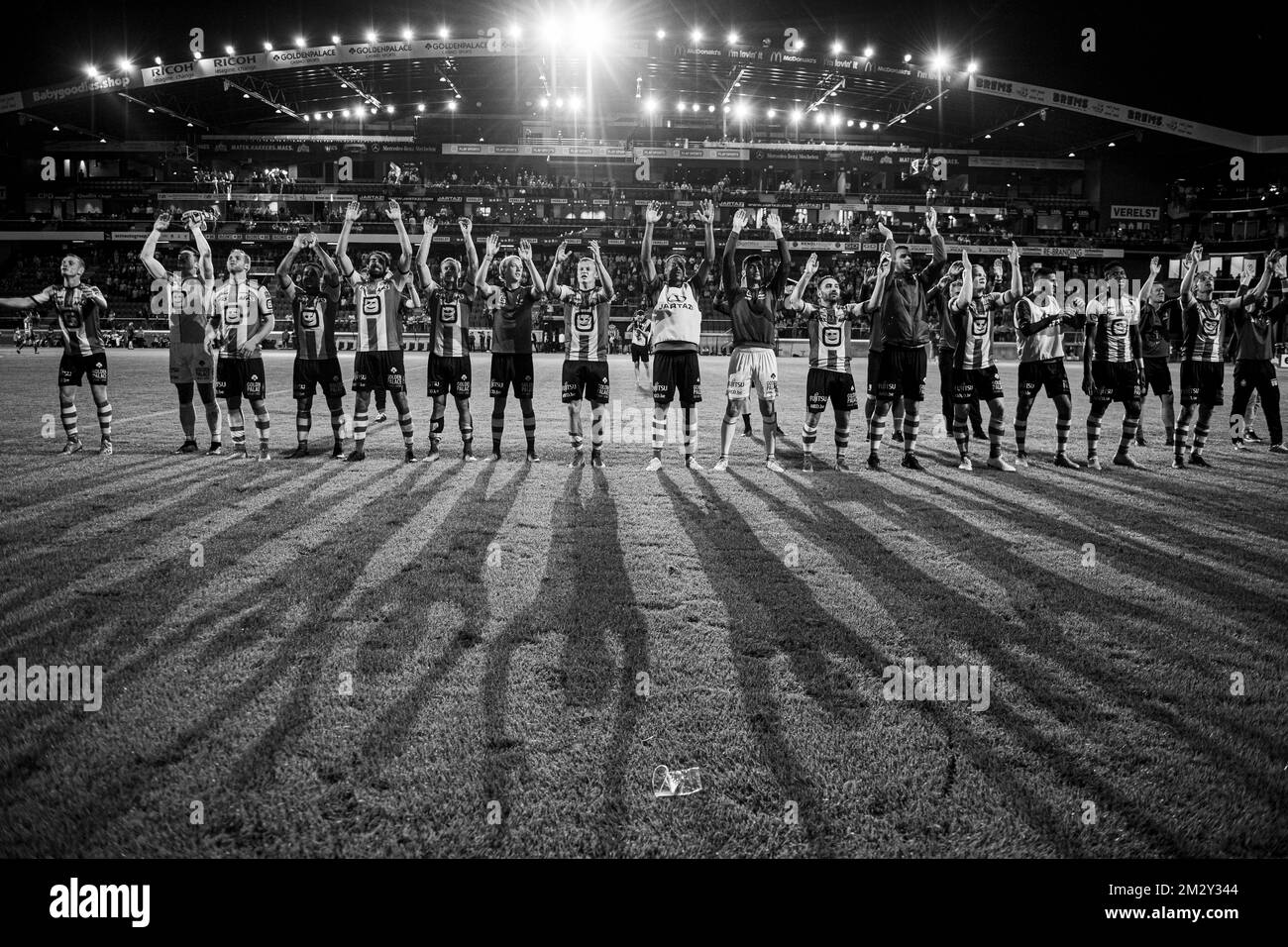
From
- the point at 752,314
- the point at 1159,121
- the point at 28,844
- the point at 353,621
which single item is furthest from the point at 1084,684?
the point at 1159,121

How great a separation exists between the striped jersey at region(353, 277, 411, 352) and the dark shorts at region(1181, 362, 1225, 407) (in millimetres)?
11668

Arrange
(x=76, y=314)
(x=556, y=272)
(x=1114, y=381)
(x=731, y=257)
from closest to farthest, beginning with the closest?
(x=731, y=257) < (x=556, y=272) < (x=76, y=314) < (x=1114, y=381)

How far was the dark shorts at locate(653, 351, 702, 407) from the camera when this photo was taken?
10203 mm

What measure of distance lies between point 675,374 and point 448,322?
3312 mm

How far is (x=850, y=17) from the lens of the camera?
142ft

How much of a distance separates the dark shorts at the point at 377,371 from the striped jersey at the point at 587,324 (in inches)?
97.2

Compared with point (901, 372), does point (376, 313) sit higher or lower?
higher

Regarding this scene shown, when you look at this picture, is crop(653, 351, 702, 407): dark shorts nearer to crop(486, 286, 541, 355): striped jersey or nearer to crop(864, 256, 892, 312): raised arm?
crop(486, 286, 541, 355): striped jersey

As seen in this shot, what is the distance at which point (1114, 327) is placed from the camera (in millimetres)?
11180

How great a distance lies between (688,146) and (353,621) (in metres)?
57.4

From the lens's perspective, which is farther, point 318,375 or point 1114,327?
point 1114,327

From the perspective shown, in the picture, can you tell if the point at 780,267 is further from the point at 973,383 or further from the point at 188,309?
the point at 188,309

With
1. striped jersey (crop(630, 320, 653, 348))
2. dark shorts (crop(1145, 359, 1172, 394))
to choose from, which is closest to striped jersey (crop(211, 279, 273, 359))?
striped jersey (crop(630, 320, 653, 348))

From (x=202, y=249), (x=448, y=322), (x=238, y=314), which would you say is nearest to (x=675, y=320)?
(x=448, y=322)
